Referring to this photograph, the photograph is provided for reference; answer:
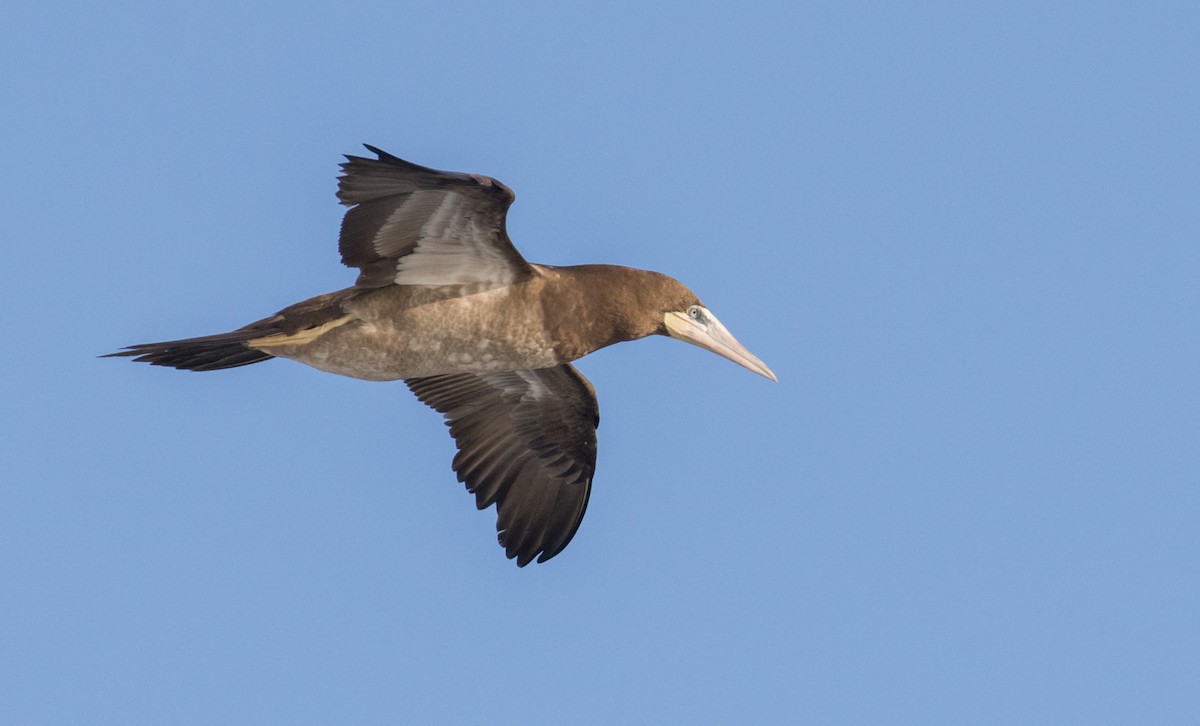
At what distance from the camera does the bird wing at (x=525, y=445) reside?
14680mm

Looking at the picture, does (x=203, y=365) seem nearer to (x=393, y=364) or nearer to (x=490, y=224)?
(x=393, y=364)

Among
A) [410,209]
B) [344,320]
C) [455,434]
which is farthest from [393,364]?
[455,434]

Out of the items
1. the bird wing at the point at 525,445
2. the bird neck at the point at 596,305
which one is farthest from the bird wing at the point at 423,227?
the bird wing at the point at 525,445

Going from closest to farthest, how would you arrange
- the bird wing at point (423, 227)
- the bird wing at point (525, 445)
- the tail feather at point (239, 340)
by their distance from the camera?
the bird wing at point (423, 227) < the tail feather at point (239, 340) < the bird wing at point (525, 445)

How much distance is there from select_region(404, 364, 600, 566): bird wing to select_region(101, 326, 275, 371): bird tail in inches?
83.7

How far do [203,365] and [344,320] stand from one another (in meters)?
1.18

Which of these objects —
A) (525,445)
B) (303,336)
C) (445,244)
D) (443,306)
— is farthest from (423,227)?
(525,445)

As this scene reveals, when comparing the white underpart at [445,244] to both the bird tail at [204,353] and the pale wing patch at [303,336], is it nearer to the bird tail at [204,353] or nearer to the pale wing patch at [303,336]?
the pale wing patch at [303,336]

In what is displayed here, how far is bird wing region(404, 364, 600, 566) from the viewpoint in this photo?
578 inches

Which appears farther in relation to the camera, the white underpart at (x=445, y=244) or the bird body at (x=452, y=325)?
the bird body at (x=452, y=325)

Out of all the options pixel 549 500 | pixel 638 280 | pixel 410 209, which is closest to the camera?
pixel 410 209

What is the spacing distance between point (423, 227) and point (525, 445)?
123 inches

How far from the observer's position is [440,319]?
12.7 metres

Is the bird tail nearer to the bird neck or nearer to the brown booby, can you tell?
the brown booby
